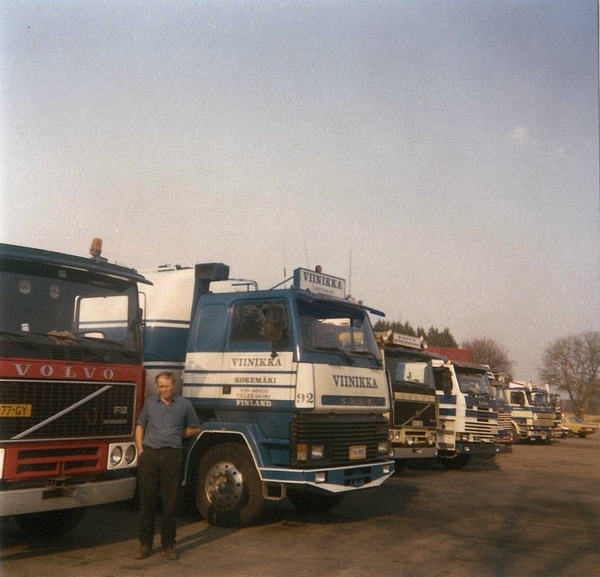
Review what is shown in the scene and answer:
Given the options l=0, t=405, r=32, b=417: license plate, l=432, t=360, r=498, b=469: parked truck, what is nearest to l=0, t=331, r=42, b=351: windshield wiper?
l=0, t=405, r=32, b=417: license plate

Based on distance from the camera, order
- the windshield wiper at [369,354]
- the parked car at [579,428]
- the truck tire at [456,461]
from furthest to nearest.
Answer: the parked car at [579,428] < the truck tire at [456,461] < the windshield wiper at [369,354]

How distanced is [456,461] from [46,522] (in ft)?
38.5

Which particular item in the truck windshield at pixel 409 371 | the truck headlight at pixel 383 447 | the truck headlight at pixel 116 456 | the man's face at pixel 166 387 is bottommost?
the truck headlight at pixel 116 456

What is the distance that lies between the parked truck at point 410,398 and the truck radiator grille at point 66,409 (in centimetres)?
717

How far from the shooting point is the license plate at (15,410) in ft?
20.7

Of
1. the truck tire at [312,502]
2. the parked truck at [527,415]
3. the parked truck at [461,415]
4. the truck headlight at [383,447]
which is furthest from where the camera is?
the parked truck at [527,415]

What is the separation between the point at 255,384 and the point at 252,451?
0.80 m

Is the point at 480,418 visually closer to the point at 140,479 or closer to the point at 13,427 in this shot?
the point at 140,479

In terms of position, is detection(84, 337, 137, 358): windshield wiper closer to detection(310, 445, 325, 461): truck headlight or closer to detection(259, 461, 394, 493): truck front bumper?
detection(259, 461, 394, 493): truck front bumper

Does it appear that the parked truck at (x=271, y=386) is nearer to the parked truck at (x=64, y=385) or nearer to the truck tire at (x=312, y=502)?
the truck tire at (x=312, y=502)

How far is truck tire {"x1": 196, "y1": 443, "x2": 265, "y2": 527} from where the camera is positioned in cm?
848

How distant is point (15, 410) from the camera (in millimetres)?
6418

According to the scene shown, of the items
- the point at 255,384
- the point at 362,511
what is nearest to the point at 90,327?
the point at 255,384

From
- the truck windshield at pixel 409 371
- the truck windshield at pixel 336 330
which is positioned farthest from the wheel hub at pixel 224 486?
the truck windshield at pixel 409 371
